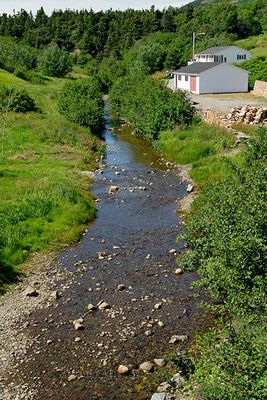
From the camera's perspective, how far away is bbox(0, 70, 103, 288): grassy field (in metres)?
25.5

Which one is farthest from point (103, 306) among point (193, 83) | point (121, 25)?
point (121, 25)

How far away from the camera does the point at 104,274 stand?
73.9 ft

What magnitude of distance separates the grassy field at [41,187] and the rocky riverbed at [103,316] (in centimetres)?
134

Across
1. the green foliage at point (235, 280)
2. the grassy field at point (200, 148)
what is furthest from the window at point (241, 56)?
the green foliage at point (235, 280)

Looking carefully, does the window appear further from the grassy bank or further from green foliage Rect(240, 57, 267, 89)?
the grassy bank

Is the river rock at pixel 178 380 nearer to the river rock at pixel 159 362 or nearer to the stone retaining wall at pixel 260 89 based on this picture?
the river rock at pixel 159 362

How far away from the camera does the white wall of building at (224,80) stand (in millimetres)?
72188

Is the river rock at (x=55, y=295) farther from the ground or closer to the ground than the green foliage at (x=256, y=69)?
closer to the ground

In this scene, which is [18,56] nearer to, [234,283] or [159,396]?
[234,283]

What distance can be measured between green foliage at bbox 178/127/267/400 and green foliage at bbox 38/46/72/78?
3856 inches

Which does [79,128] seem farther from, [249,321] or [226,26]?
[226,26]

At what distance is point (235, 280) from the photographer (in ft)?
47.5

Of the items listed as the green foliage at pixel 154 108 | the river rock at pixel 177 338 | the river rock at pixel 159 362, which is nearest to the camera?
the river rock at pixel 159 362

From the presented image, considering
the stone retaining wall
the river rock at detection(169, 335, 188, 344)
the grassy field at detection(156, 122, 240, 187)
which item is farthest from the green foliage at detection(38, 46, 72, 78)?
the river rock at detection(169, 335, 188, 344)
